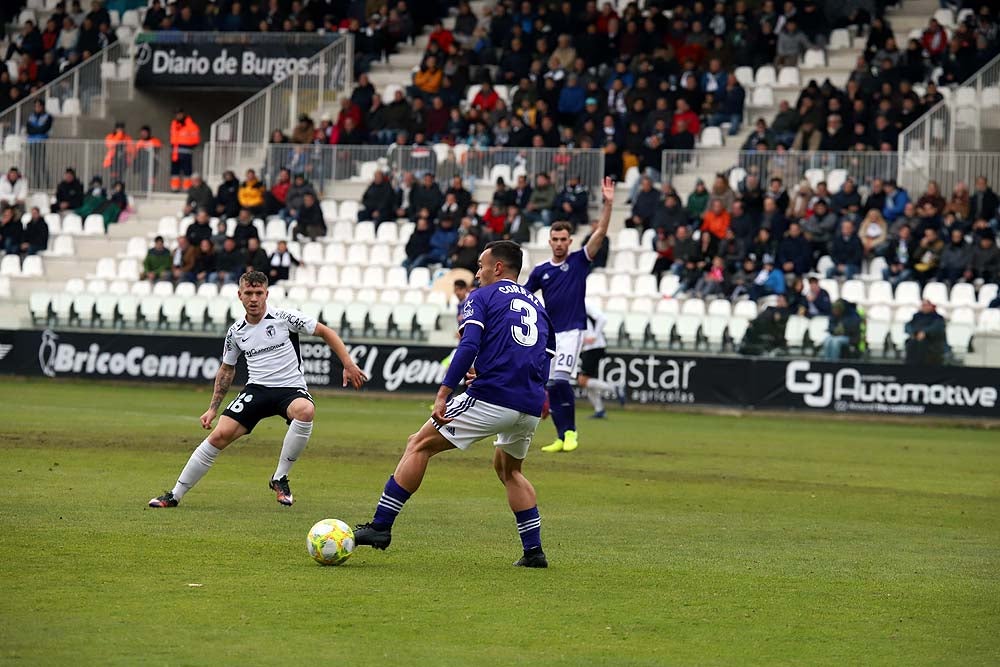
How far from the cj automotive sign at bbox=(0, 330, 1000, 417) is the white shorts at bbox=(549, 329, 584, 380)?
9.64 m

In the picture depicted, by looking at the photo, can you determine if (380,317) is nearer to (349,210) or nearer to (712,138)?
(349,210)

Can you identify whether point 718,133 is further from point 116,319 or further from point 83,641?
point 83,641

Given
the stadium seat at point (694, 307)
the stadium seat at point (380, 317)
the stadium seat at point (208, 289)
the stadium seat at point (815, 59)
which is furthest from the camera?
the stadium seat at point (815, 59)

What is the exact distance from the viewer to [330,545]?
905cm

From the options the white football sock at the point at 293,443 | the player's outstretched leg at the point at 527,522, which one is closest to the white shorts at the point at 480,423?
the player's outstretched leg at the point at 527,522

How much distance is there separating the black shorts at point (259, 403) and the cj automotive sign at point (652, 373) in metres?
14.8

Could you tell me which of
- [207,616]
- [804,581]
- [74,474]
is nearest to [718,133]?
[74,474]

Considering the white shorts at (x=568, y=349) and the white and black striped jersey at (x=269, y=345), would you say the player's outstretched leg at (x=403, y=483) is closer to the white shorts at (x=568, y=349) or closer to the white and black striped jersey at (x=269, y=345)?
the white and black striped jersey at (x=269, y=345)

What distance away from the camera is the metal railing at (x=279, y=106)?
3619cm

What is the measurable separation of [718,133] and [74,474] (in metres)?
A: 21.8

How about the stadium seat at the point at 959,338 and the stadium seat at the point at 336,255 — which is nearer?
the stadium seat at the point at 959,338

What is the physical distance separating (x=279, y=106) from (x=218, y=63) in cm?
333

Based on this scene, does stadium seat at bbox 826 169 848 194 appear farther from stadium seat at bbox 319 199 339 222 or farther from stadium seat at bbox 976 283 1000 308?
stadium seat at bbox 319 199 339 222

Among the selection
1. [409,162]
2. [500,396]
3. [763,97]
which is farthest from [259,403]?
[763,97]
